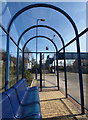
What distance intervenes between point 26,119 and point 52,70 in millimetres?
4265

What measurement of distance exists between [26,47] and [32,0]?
8.99ft

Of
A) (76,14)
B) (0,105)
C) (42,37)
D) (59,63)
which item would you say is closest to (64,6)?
(76,14)

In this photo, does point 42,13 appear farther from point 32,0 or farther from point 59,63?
point 59,63

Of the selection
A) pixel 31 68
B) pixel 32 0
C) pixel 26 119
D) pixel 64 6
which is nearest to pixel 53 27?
pixel 64 6

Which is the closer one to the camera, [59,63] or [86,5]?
[86,5]

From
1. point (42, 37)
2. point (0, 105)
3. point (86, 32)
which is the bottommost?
point (0, 105)

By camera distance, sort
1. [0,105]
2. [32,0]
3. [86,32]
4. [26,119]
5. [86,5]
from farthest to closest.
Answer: [32,0] < [86,5] < [86,32] < [26,119] < [0,105]

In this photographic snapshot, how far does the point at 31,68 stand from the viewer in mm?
6113

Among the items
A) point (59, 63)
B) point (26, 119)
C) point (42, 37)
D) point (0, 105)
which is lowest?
point (26, 119)

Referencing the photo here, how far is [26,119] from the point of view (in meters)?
1.43

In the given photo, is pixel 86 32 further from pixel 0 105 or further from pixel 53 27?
pixel 0 105

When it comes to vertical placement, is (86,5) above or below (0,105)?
above

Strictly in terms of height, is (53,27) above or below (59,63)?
above

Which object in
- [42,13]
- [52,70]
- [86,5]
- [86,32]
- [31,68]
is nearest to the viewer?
[86,32]
